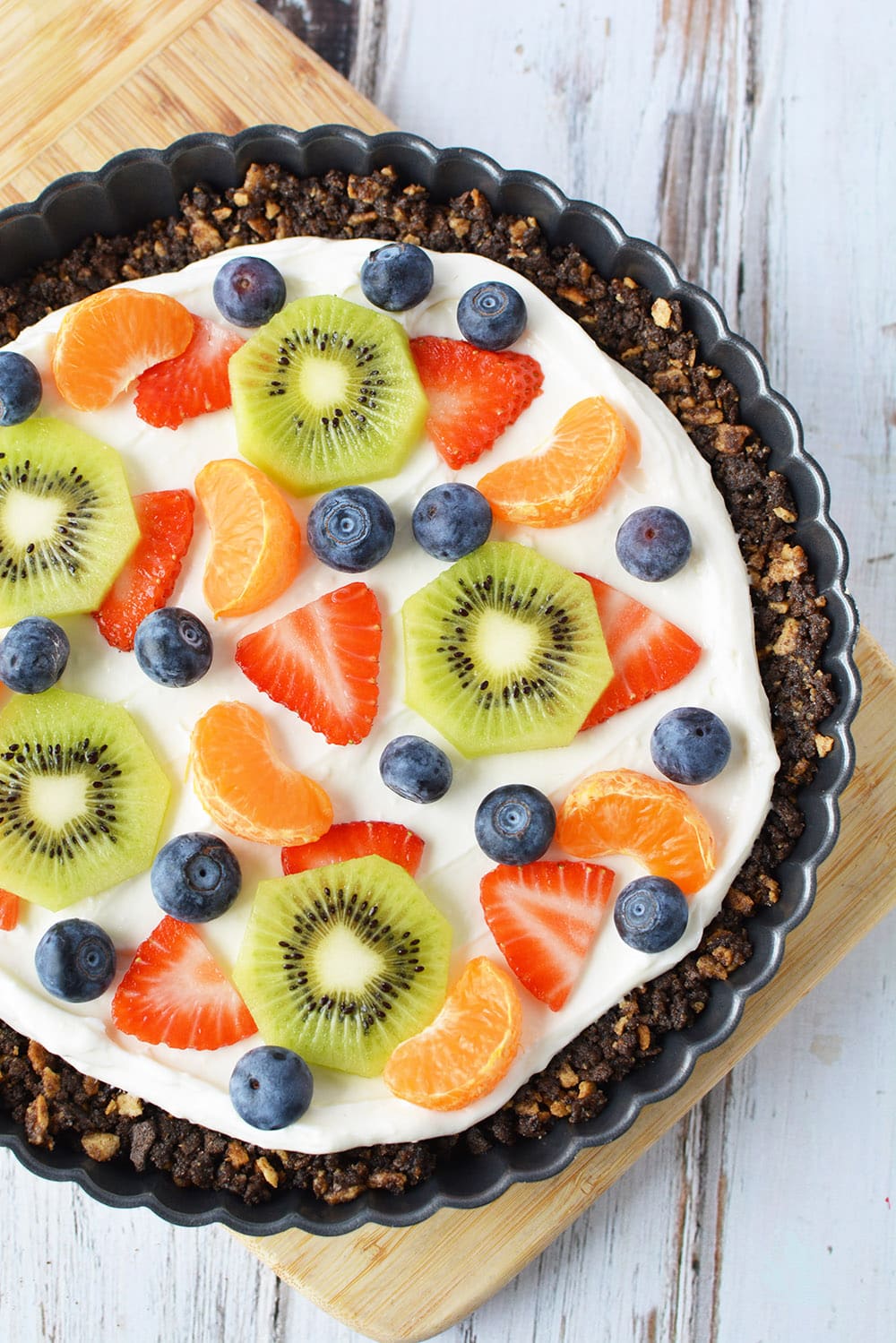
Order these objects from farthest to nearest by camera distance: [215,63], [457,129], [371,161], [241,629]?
[457,129] → [215,63] → [371,161] → [241,629]

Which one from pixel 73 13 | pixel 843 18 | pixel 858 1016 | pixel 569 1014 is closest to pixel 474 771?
pixel 569 1014

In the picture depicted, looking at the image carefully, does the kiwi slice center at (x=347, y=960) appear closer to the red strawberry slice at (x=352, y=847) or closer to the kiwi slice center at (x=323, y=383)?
the red strawberry slice at (x=352, y=847)

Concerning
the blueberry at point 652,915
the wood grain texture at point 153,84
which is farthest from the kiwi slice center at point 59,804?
the wood grain texture at point 153,84

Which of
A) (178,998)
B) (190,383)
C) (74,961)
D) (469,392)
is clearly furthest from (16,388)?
(178,998)

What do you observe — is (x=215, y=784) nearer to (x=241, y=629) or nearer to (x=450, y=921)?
(x=241, y=629)

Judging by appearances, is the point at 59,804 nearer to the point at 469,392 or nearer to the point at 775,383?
the point at 469,392
